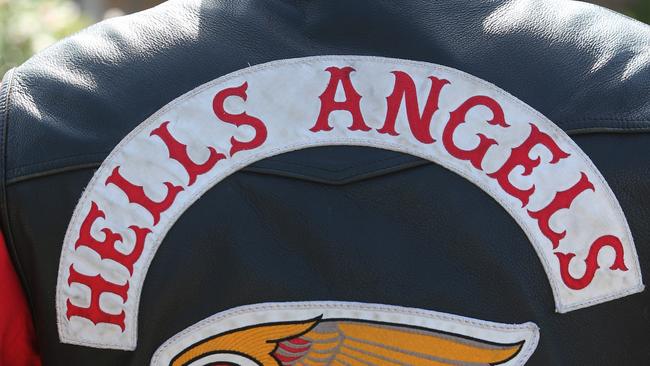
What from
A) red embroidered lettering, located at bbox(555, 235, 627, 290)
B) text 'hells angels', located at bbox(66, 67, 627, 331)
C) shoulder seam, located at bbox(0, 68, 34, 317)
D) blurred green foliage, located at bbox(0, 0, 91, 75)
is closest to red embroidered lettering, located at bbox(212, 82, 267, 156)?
text 'hells angels', located at bbox(66, 67, 627, 331)

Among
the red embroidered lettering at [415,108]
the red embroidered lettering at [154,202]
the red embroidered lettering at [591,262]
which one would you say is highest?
the red embroidered lettering at [415,108]

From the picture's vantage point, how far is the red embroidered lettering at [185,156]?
112 centimetres

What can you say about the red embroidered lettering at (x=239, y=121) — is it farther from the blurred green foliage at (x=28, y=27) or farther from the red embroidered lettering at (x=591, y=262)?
the blurred green foliage at (x=28, y=27)

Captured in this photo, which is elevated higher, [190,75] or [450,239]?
[190,75]

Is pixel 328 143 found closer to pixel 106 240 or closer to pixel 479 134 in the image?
pixel 479 134

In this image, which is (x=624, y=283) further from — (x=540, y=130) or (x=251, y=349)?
(x=251, y=349)

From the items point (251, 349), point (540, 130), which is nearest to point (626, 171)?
point (540, 130)

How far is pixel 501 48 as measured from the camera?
115 centimetres

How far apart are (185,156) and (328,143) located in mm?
163

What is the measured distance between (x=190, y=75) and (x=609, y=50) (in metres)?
0.49

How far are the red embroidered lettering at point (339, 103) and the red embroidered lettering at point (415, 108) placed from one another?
0.09 ft

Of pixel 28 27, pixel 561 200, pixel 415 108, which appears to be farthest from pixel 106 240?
pixel 28 27

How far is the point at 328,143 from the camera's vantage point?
1.13m

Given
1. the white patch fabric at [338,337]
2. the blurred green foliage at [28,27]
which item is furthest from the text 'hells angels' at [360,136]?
the blurred green foliage at [28,27]
